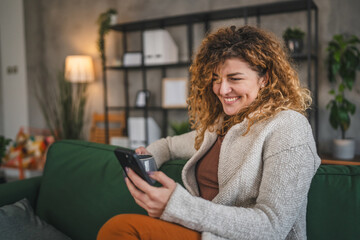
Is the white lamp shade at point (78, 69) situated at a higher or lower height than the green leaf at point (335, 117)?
higher

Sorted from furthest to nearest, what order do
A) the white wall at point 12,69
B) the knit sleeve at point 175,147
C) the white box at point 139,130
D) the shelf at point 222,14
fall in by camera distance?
the white wall at point 12,69, the white box at point 139,130, the shelf at point 222,14, the knit sleeve at point 175,147

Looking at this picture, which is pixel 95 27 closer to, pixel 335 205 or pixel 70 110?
pixel 70 110

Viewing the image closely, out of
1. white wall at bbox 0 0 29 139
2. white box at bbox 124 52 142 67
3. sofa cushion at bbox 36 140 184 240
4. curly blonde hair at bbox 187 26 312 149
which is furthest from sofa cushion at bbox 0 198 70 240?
white wall at bbox 0 0 29 139

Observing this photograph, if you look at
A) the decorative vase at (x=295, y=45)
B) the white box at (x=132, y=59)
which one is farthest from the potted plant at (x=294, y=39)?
the white box at (x=132, y=59)

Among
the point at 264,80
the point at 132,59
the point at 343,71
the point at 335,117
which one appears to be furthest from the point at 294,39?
the point at 264,80

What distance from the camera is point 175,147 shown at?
1.57 m

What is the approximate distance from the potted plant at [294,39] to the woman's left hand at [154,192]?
2.42 m

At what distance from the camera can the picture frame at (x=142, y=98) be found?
382 cm

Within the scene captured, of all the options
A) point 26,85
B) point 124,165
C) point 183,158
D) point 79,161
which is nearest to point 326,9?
point 183,158

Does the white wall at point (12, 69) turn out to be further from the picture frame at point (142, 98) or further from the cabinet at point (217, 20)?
the picture frame at point (142, 98)

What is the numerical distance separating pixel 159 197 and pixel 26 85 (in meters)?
4.46

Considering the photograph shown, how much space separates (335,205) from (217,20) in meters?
2.84

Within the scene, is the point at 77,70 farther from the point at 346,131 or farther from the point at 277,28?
the point at 346,131

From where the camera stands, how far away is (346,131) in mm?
3113
